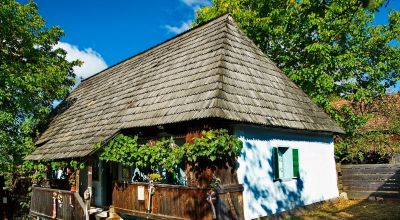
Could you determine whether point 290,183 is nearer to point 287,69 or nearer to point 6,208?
point 287,69

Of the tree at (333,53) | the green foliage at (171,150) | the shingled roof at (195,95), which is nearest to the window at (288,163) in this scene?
the shingled roof at (195,95)

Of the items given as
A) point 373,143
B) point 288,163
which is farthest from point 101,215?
point 373,143

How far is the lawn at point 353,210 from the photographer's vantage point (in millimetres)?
11042

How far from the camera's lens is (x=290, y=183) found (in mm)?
11484

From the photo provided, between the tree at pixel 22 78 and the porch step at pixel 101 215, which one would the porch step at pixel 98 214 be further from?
the tree at pixel 22 78

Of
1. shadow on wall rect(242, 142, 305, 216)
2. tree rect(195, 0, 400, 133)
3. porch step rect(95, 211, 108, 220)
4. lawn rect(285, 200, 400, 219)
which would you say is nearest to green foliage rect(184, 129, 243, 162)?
shadow on wall rect(242, 142, 305, 216)

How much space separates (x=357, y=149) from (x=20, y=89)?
15.2 meters

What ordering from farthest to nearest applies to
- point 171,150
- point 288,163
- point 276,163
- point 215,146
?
1. point 288,163
2. point 276,163
3. point 171,150
4. point 215,146

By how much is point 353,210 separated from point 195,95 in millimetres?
6900

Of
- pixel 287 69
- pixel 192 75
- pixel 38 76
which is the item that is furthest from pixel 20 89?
pixel 287 69

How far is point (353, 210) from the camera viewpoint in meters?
12.2

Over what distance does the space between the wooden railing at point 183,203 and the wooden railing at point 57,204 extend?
1711 millimetres

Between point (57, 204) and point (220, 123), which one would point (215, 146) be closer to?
point (220, 123)

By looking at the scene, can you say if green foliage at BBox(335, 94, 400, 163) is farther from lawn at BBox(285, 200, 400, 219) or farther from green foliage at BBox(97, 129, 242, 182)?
green foliage at BBox(97, 129, 242, 182)
